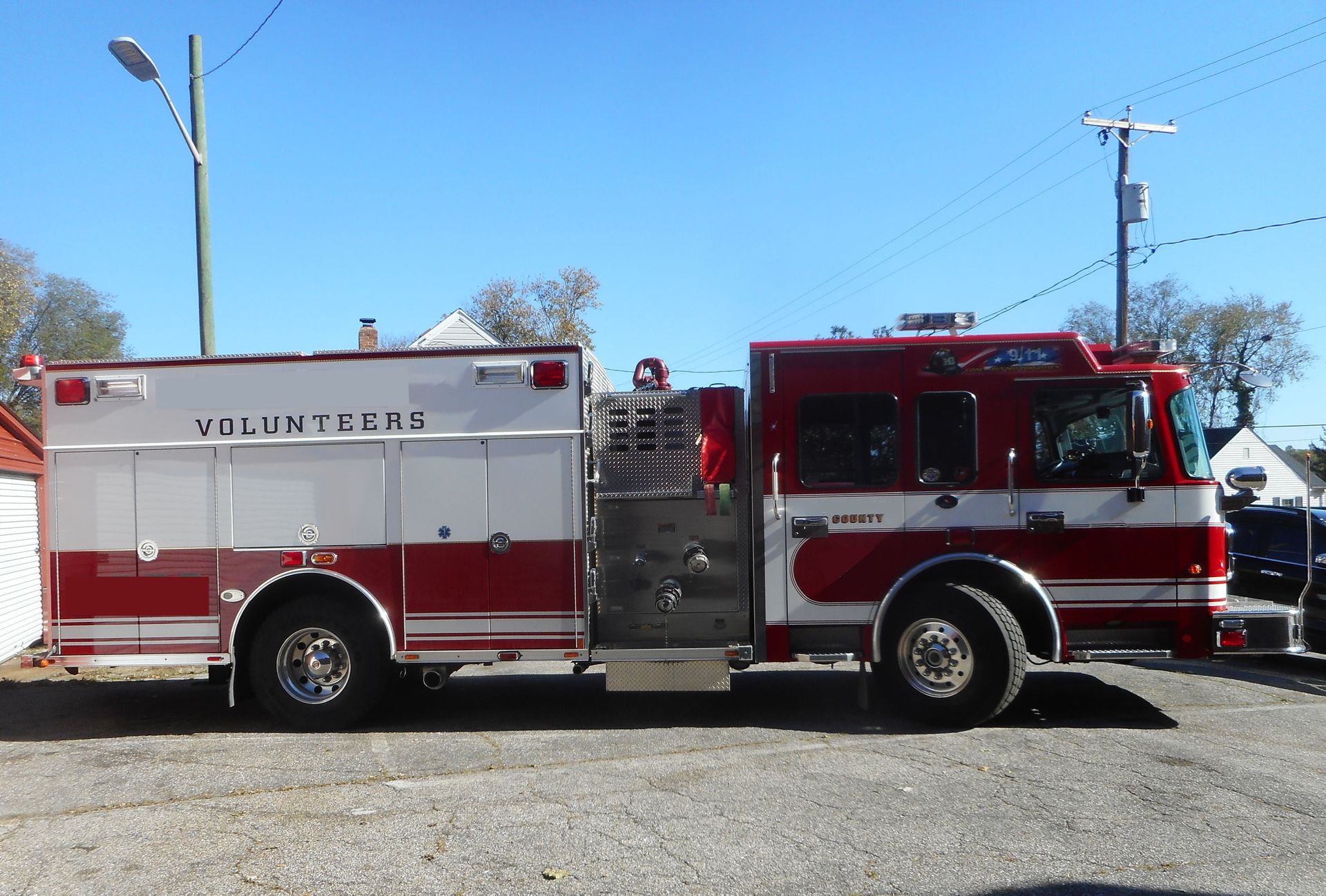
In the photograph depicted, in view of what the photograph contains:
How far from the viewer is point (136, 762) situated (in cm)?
679

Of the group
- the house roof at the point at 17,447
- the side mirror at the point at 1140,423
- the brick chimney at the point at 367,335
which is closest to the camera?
the side mirror at the point at 1140,423

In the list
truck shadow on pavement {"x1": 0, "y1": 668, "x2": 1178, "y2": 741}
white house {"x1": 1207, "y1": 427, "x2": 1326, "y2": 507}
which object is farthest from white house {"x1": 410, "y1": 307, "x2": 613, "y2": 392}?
white house {"x1": 1207, "y1": 427, "x2": 1326, "y2": 507}

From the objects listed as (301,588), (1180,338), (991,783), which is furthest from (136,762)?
(1180,338)

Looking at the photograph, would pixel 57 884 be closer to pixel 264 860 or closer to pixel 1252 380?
pixel 264 860

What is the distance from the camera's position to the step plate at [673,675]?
7.32 meters

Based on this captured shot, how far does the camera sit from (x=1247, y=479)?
7105mm

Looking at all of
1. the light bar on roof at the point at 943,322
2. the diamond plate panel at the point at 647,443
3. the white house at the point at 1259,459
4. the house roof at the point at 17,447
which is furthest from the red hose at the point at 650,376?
the white house at the point at 1259,459

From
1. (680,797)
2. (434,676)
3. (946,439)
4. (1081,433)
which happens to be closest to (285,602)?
(434,676)

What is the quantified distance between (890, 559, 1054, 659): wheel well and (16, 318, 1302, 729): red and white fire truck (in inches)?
0.8

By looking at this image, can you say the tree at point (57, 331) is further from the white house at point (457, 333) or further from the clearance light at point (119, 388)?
the clearance light at point (119, 388)

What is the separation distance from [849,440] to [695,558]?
56.2 inches

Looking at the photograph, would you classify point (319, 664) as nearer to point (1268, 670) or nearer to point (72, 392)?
point (72, 392)

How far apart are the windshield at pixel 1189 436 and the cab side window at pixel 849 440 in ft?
6.61

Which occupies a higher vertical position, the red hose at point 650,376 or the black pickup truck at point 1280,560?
the red hose at point 650,376
